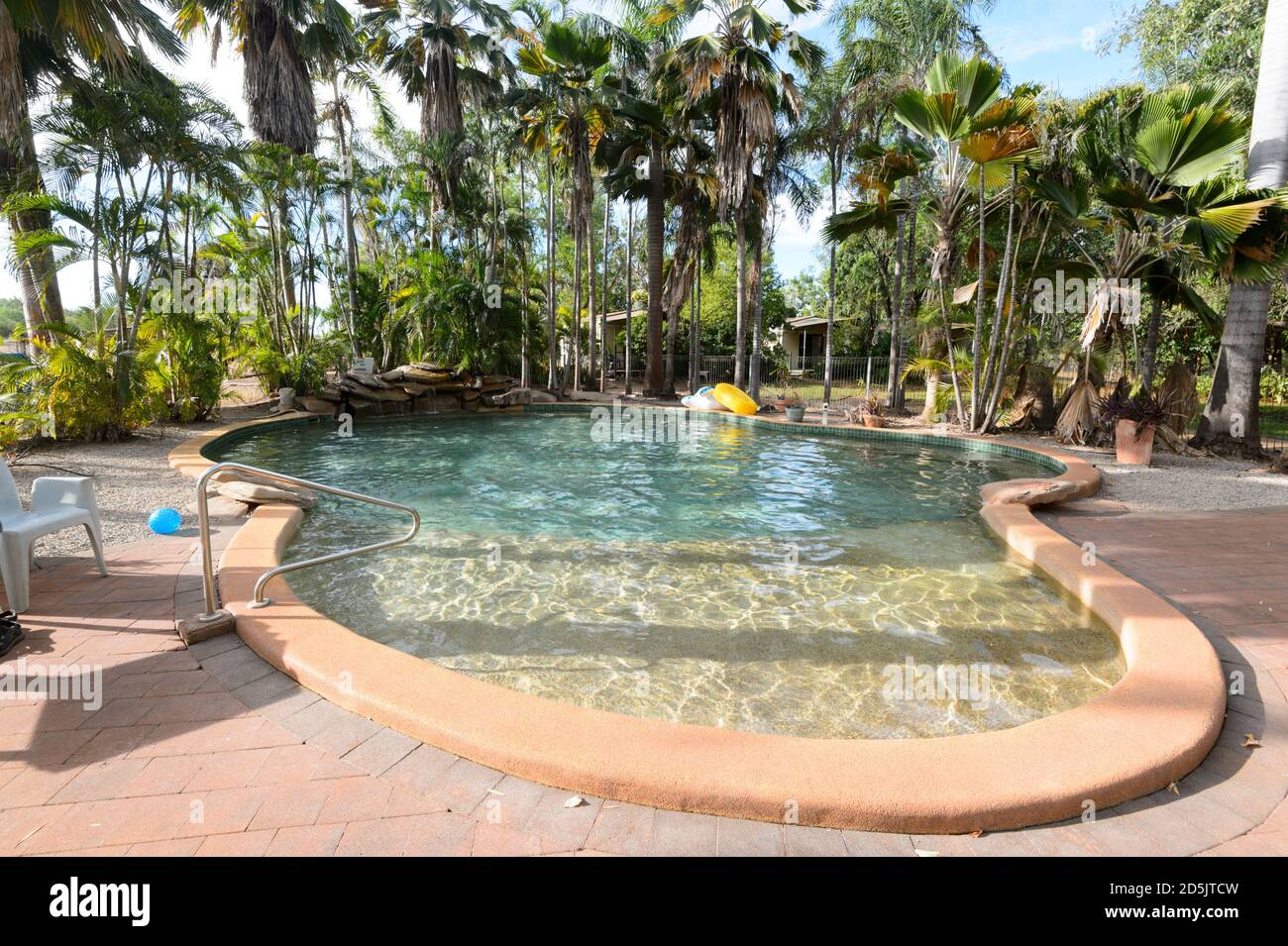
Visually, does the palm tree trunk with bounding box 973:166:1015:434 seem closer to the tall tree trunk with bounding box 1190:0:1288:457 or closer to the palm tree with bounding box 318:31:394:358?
the tall tree trunk with bounding box 1190:0:1288:457

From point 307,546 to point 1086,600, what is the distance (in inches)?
254

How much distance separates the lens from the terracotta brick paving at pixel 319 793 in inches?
83.0

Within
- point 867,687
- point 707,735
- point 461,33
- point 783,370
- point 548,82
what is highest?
point 461,33

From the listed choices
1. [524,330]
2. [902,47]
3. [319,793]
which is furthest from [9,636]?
[902,47]

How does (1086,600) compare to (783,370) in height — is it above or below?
below

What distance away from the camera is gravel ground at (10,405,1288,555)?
600 cm

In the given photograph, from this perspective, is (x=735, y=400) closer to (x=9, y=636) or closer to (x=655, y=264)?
(x=655, y=264)

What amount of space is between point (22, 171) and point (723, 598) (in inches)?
483

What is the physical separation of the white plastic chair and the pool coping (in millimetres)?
1459

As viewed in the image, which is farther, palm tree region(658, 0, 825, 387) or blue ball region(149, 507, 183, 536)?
palm tree region(658, 0, 825, 387)

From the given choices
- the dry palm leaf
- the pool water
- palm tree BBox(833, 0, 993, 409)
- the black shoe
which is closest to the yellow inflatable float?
palm tree BBox(833, 0, 993, 409)

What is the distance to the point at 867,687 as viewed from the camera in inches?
145
